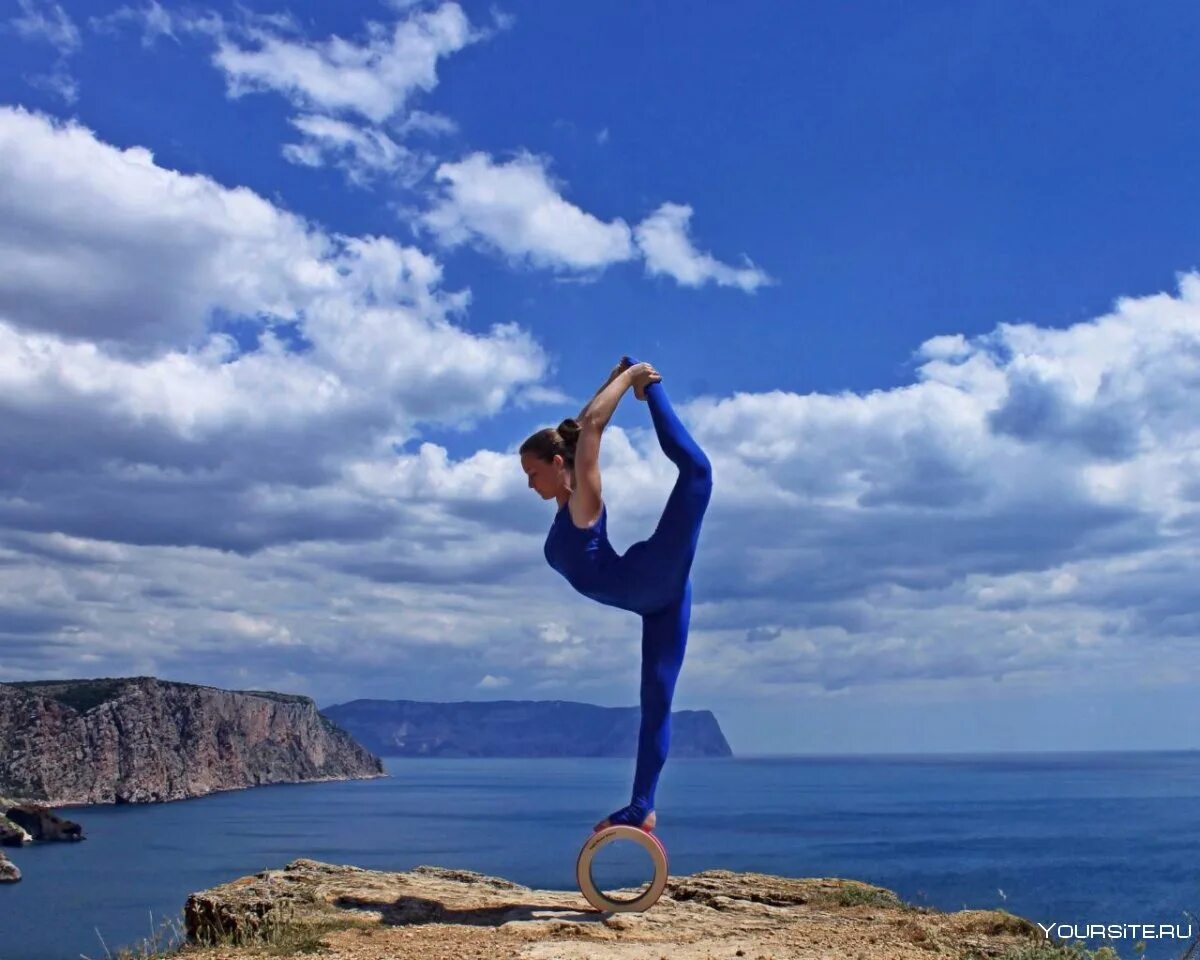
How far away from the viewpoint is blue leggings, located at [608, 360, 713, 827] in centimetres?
864

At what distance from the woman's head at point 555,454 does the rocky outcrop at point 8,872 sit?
3489 inches

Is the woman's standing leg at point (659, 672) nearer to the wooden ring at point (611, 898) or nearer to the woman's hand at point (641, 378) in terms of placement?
the wooden ring at point (611, 898)

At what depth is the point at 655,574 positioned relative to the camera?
864 centimetres

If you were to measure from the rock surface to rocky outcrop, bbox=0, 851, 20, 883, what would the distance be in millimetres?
85763

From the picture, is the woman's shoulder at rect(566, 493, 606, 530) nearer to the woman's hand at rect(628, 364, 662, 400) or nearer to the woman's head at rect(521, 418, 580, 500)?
the woman's head at rect(521, 418, 580, 500)

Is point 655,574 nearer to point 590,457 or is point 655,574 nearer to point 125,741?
point 590,457

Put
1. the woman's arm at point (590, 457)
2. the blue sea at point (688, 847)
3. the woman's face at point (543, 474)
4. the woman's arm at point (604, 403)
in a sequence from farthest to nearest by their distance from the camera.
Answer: the blue sea at point (688, 847), the woman's face at point (543, 474), the woman's arm at point (604, 403), the woman's arm at point (590, 457)

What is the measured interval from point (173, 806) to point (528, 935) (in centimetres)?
15876

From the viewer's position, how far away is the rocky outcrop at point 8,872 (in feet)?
269

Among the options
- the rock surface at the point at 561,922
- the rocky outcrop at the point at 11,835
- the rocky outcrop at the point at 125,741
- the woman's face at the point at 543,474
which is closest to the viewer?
the rock surface at the point at 561,922

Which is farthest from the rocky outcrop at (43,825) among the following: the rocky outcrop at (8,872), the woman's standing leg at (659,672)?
the woman's standing leg at (659,672)

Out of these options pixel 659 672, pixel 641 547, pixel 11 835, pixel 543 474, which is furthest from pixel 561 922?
pixel 11 835

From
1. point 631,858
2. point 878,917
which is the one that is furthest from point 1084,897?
point 878,917

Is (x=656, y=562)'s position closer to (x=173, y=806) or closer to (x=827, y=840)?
(x=827, y=840)
